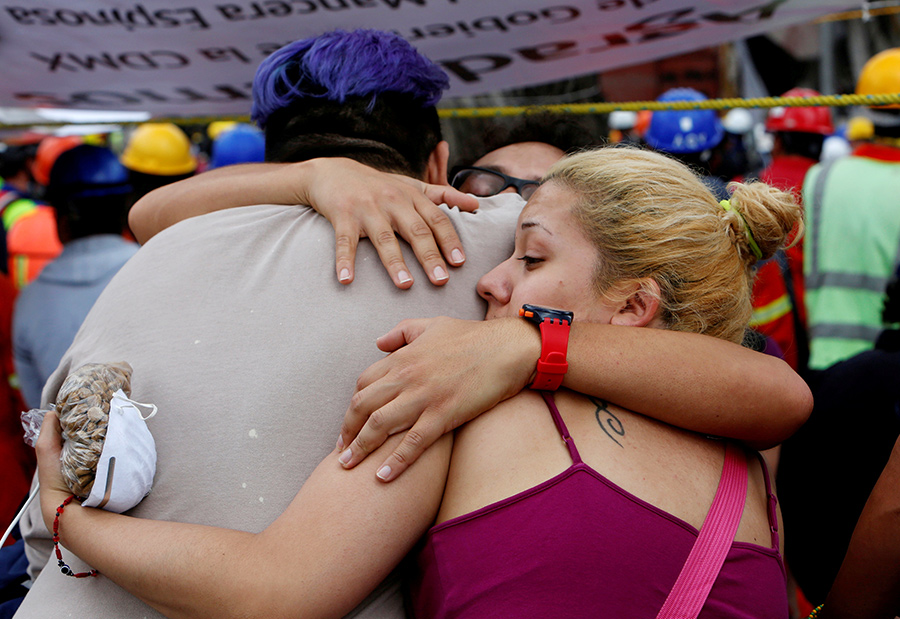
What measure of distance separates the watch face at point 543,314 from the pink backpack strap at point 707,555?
1.52 feet

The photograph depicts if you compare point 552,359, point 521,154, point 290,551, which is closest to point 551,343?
point 552,359

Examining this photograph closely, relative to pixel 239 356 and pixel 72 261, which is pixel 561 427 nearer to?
pixel 239 356

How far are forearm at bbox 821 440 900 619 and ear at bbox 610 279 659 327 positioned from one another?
609mm

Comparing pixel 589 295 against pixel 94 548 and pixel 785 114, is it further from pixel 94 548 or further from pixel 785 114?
pixel 785 114

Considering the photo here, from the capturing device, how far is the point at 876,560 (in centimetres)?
165

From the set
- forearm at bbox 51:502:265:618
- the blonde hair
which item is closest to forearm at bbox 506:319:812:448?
the blonde hair

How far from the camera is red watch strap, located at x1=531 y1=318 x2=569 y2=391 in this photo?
143cm

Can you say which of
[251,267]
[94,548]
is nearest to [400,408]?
[251,267]

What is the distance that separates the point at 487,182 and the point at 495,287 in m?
0.89

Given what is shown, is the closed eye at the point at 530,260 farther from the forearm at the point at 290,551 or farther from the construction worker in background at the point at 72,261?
the construction worker in background at the point at 72,261

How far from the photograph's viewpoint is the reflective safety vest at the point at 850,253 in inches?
155

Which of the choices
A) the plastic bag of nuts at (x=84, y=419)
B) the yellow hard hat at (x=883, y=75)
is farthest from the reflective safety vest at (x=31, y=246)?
the yellow hard hat at (x=883, y=75)

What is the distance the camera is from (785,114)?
5.37 metres

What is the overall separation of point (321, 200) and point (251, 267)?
0.78 feet
